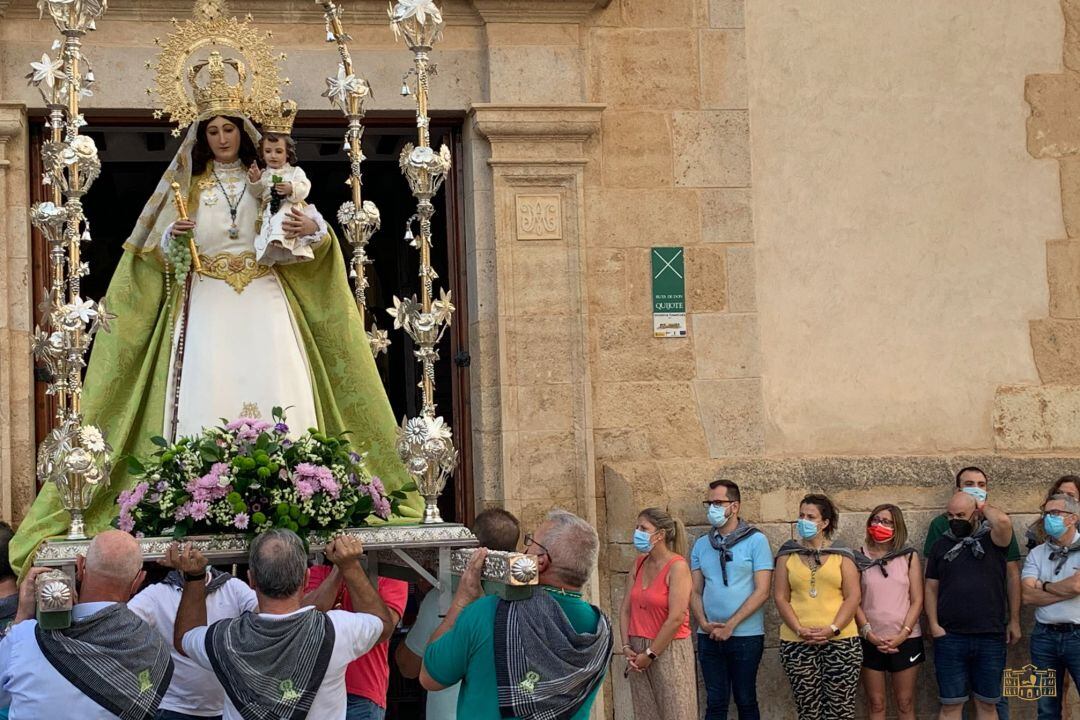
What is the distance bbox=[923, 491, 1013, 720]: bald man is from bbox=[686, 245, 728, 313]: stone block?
1551 mm

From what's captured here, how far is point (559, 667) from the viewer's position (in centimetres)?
468

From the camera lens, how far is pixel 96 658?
15.0 ft

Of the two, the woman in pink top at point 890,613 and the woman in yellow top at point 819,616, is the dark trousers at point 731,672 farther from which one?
the woman in pink top at point 890,613

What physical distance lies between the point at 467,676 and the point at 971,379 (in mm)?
5225

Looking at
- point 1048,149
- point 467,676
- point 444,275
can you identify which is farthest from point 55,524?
point 1048,149

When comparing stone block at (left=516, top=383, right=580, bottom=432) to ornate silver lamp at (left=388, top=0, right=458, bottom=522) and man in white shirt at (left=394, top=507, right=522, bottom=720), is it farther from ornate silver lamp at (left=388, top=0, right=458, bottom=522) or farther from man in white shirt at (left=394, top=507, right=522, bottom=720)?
man in white shirt at (left=394, top=507, right=522, bottom=720)

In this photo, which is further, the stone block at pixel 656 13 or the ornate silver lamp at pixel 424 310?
the stone block at pixel 656 13

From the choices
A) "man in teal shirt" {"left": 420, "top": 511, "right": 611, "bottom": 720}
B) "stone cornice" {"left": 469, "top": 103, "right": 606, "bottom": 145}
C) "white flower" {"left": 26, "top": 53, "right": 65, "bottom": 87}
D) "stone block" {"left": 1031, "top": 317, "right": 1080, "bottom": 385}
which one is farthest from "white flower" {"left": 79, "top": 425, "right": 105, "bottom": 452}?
"stone block" {"left": 1031, "top": 317, "right": 1080, "bottom": 385}

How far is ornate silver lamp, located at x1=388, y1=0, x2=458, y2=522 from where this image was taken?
5949 mm

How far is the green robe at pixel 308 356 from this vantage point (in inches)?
250

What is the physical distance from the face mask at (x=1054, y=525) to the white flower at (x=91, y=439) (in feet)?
15.0

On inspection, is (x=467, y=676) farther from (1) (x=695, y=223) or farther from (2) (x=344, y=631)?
(1) (x=695, y=223)

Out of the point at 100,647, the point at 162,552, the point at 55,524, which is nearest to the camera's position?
the point at 100,647

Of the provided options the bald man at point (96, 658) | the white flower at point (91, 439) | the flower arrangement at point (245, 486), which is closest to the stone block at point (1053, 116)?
the flower arrangement at point (245, 486)
